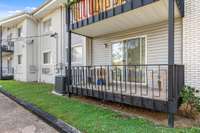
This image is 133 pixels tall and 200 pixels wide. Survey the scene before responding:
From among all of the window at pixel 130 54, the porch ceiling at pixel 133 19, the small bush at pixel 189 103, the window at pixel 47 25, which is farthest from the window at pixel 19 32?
the small bush at pixel 189 103

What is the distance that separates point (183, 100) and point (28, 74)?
16.4 m

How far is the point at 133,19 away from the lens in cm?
809

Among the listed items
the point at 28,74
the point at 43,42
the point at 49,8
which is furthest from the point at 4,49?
the point at 49,8

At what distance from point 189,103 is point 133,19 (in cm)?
364

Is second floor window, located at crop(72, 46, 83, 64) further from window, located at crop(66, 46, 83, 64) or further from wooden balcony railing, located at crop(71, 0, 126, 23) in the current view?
wooden balcony railing, located at crop(71, 0, 126, 23)

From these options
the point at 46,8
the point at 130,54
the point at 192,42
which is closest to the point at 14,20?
the point at 46,8

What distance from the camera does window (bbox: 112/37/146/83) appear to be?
878cm

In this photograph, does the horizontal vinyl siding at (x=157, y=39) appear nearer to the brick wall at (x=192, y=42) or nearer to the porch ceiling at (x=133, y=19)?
the porch ceiling at (x=133, y=19)

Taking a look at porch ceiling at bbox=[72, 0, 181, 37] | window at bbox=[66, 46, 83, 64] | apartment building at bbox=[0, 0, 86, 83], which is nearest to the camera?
porch ceiling at bbox=[72, 0, 181, 37]

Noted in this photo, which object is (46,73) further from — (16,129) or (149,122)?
(149,122)


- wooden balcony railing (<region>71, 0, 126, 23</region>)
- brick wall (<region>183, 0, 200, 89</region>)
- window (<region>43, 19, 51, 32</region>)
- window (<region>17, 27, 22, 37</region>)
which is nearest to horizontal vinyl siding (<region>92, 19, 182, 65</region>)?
brick wall (<region>183, 0, 200, 89</region>)

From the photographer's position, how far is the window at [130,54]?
878 cm

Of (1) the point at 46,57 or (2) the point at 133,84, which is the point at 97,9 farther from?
(1) the point at 46,57

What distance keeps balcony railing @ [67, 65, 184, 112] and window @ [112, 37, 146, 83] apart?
0.21 ft
